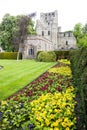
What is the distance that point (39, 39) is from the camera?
50906 millimetres

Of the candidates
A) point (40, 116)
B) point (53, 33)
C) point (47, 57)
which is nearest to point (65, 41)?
point (53, 33)

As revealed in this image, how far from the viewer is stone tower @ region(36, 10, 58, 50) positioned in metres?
77.4

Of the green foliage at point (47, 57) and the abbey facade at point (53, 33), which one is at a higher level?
the abbey facade at point (53, 33)

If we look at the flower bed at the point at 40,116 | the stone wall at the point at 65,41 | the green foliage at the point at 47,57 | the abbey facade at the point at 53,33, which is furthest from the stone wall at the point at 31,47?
the flower bed at the point at 40,116

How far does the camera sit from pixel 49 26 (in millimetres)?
82062

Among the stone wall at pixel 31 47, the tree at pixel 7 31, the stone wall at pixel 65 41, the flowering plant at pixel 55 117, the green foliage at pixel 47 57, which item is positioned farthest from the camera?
the stone wall at pixel 65 41

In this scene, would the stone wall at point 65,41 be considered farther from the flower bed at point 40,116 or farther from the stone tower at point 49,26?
the flower bed at point 40,116

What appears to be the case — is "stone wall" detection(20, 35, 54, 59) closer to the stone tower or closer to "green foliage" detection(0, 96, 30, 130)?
the stone tower

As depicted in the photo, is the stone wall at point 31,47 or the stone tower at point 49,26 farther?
the stone tower at point 49,26

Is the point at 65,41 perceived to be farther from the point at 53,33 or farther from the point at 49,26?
the point at 49,26

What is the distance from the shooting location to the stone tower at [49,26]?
77.4m

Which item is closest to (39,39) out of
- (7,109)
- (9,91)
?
(9,91)

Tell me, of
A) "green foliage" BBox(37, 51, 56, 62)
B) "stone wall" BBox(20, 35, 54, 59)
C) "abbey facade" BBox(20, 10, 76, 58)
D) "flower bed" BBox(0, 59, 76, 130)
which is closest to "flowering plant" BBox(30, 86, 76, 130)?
"flower bed" BBox(0, 59, 76, 130)

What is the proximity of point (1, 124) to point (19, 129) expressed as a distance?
0.77 metres
